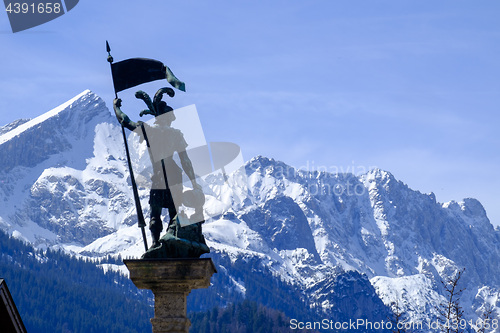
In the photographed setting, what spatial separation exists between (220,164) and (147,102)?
2.32 metres

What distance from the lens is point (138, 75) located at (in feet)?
88.3

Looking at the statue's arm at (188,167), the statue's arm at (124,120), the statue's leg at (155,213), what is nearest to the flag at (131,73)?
the statue's arm at (124,120)

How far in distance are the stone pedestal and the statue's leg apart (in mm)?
1104

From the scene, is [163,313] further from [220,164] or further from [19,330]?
[19,330]

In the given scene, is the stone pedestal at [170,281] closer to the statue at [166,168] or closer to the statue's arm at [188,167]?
the statue at [166,168]

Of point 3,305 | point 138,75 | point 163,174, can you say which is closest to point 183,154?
point 163,174

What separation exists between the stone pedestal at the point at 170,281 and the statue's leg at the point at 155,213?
3.62 feet

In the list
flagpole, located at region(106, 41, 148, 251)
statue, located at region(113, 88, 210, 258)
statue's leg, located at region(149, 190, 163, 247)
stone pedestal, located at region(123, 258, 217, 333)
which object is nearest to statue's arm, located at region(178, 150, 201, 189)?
statue, located at region(113, 88, 210, 258)

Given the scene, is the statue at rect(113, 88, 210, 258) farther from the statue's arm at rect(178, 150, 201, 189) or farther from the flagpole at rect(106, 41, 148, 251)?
the flagpole at rect(106, 41, 148, 251)

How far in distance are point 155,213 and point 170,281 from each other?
2.01 metres

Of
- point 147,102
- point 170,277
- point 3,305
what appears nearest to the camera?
point 170,277

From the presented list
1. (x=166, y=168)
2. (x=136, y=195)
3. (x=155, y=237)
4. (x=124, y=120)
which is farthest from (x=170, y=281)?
(x=124, y=120)

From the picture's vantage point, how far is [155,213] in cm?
2622

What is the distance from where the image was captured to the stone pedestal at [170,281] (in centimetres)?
2459
